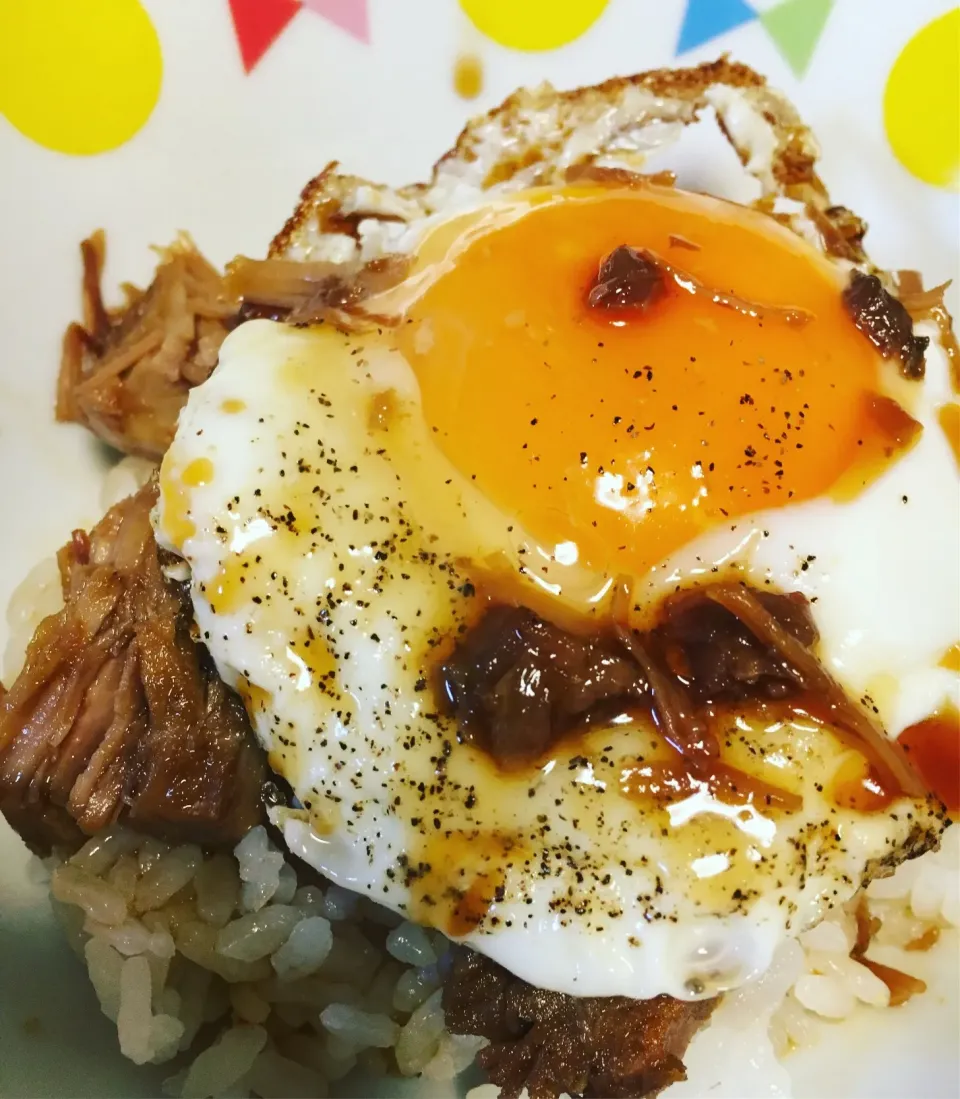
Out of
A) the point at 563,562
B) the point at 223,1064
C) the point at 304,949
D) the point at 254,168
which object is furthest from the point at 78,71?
the point at 223,1064

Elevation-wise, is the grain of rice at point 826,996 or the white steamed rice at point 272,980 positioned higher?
the white steamed rice at point 272,980

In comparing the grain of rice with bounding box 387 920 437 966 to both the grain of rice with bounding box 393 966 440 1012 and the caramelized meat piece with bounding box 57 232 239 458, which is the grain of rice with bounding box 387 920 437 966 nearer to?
the grain of rice with bounding box 393 966 440 1012

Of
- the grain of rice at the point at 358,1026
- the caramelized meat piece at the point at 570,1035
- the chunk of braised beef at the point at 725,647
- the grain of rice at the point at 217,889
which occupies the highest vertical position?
the chunk of braised beef at the point at 725,647

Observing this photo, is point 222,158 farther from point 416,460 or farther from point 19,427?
point 416,460

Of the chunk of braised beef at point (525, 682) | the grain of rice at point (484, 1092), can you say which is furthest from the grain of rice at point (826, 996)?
the chunk of braised beef at point (525, 682)

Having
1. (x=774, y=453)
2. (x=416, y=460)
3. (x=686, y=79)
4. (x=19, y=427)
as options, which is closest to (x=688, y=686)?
(x=774, y=453)

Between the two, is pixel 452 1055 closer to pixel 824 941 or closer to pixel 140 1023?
pixel 140 1023

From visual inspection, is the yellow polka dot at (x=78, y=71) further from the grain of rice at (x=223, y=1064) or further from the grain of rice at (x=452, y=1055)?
the grain of rice at (x=452, y=1055)
